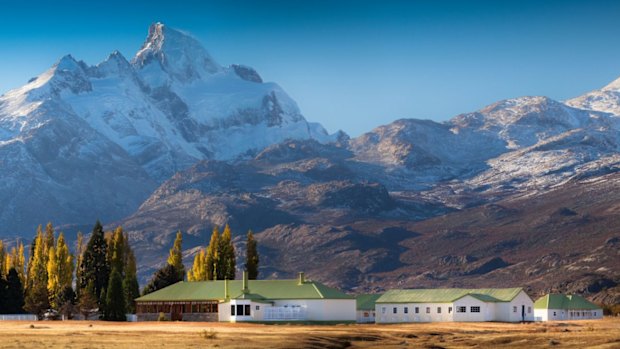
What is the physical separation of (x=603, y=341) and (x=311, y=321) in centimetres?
5467

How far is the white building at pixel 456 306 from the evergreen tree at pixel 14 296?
5591 cm

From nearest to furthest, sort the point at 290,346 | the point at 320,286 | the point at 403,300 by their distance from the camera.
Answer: the point at 290,346, the point at 320,286, the point at 403,300

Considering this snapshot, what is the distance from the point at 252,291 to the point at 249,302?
5341 millimetres

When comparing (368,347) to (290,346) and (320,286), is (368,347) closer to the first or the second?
(290,346)

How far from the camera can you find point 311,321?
159 meters

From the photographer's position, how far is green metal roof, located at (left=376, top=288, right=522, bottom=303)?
17988 centimetres

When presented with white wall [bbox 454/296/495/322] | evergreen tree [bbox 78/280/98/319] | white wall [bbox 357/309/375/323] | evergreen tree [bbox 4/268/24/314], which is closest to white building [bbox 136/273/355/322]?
evergreen tree [bbox 78/280/98/319]

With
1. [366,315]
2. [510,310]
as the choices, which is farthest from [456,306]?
[366,315]

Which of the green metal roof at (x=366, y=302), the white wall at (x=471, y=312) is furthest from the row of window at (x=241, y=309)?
the green metal roof at (x=366, y=302)

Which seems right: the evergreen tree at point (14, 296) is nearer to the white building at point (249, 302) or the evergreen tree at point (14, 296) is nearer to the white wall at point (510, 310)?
the white building at point (249, 302)

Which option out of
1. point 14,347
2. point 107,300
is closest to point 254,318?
point 107,300

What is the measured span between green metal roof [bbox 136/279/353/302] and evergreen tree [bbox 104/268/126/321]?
4.66 metres

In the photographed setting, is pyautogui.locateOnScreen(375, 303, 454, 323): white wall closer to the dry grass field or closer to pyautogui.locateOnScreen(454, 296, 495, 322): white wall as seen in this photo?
pyautogui.locateOnScreen(454, 296, 495, 322): white wall

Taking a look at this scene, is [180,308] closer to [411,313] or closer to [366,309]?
[366,309]
